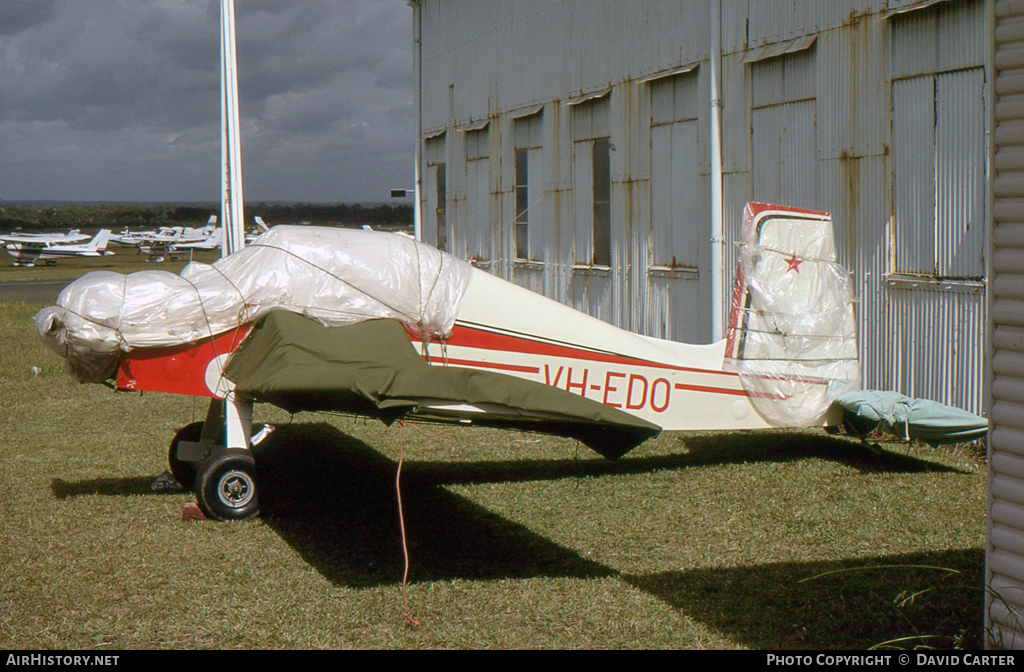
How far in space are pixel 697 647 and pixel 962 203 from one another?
5398mm

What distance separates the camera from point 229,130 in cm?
1171

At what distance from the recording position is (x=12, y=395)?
43.0ft

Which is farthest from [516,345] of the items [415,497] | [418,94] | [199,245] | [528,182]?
[199,245]

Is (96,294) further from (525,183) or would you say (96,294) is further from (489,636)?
(525,183)

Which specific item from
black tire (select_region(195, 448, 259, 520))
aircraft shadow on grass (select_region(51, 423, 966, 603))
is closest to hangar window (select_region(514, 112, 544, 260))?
aircraft shadow on grass (select_region(51, 423, 966, 603))

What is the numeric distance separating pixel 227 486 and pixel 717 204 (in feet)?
22.3

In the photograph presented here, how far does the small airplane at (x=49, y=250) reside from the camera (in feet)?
210

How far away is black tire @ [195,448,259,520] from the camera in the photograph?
660cm

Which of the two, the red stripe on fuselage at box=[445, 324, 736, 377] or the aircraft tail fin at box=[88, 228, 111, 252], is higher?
the aircraft tail fin at box=[88, 228, 111, 252]

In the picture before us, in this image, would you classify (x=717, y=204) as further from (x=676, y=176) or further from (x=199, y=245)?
(x=199, y=245)

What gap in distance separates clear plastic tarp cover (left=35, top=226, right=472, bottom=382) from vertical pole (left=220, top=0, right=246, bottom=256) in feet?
15.9

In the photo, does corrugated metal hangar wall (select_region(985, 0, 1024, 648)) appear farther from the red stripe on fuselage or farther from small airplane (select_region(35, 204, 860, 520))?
the red stripe on fuselage

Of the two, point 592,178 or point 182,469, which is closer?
point 182,469

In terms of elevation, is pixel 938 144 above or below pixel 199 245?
below
